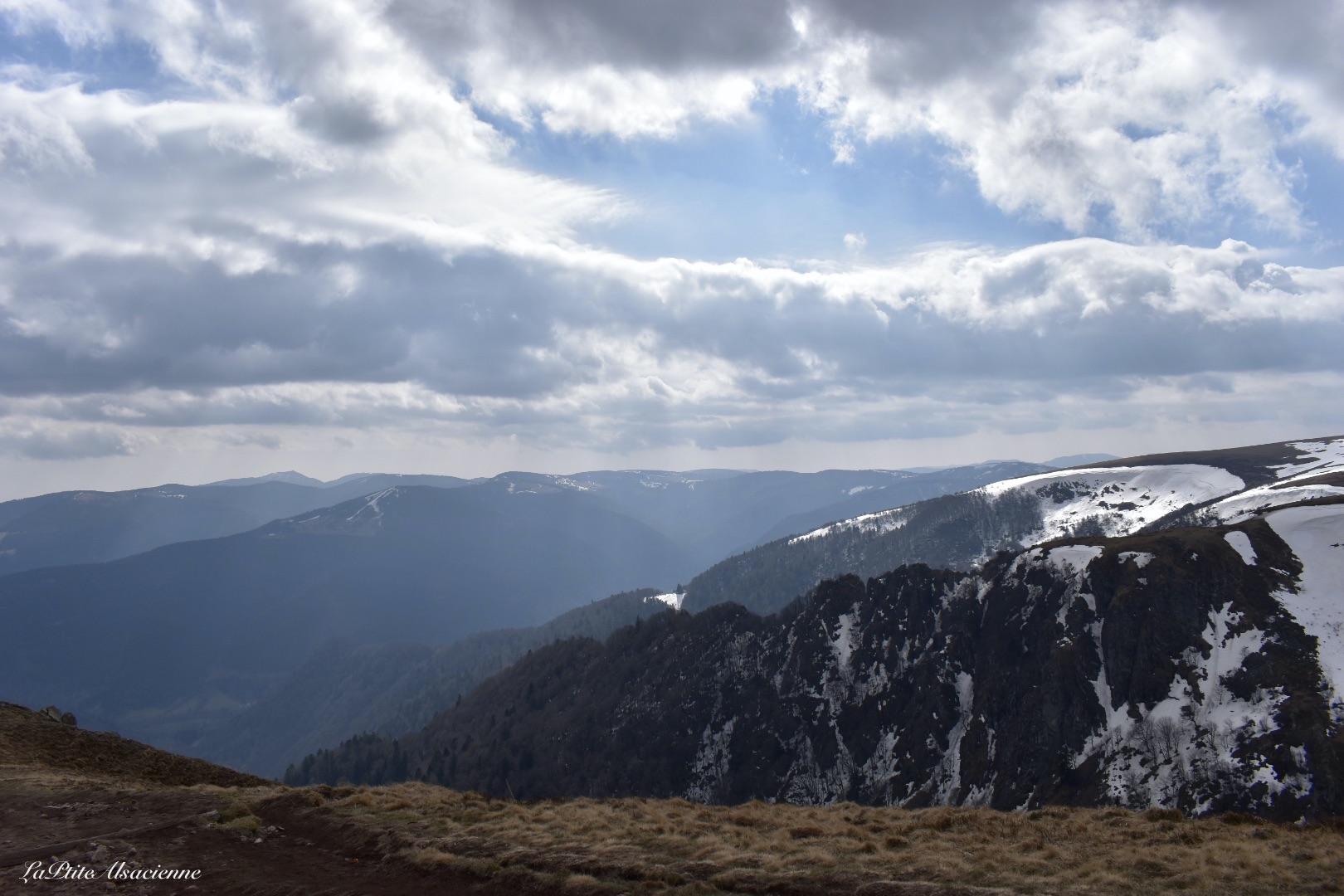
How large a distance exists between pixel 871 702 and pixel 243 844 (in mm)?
122732

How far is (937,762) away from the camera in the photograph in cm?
11638

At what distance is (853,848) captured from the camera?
2561 centimetres

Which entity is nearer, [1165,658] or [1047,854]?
[1047,854]

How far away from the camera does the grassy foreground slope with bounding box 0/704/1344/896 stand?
21656 millimetres

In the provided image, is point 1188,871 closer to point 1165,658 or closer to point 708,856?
point 708,856

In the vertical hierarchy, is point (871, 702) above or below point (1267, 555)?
below

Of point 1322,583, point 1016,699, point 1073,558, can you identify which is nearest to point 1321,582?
point 1322,583

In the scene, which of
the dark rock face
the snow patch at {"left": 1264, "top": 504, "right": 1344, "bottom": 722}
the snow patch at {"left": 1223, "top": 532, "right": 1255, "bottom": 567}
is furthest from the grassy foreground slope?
the snow patch at {"left": 1223, "top": 532, "right": 1255, "bottom": 567}

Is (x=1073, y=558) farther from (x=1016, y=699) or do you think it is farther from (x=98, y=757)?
(x=98, y=757)

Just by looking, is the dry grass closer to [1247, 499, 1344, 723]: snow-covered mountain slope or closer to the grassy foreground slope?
the grassy foreground slope

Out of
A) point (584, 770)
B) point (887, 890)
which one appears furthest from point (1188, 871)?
point (584, 770)

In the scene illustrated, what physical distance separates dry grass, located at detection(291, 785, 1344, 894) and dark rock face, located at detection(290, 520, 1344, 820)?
7020 cm

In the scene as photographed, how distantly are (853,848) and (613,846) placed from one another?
8.21m

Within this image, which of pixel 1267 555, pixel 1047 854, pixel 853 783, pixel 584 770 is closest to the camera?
pixel 1047 854
